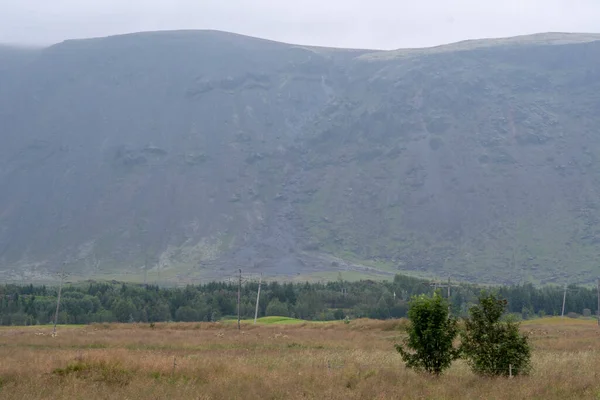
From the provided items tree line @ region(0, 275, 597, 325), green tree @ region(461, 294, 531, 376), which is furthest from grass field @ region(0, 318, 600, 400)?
tree line @ region(0, 275, 597, 325)

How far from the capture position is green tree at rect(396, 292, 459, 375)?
27031 mm

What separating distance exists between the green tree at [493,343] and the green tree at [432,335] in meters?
0.59

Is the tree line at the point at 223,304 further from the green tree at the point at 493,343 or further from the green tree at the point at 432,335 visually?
the green tree at the point at 493,343

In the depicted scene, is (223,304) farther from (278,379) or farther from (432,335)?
(278,379)

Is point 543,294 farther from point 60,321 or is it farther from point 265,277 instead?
point 265,277

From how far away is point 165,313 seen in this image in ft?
338

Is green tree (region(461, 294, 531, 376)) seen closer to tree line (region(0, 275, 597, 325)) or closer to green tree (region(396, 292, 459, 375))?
green tree (region(396, 292, 459, 375))

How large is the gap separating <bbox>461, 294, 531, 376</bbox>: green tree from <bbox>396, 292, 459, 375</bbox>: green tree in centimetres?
59

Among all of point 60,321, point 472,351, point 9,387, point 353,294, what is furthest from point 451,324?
point 353,294

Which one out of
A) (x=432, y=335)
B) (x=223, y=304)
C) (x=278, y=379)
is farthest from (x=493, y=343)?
(x=223, y=304)

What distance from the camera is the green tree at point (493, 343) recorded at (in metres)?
26.2

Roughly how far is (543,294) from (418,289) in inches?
793

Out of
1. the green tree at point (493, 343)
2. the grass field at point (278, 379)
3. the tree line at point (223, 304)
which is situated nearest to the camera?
the grass field at point (278, 379)

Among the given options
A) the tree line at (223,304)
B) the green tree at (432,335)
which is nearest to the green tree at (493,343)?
the green tree at (432,335)
